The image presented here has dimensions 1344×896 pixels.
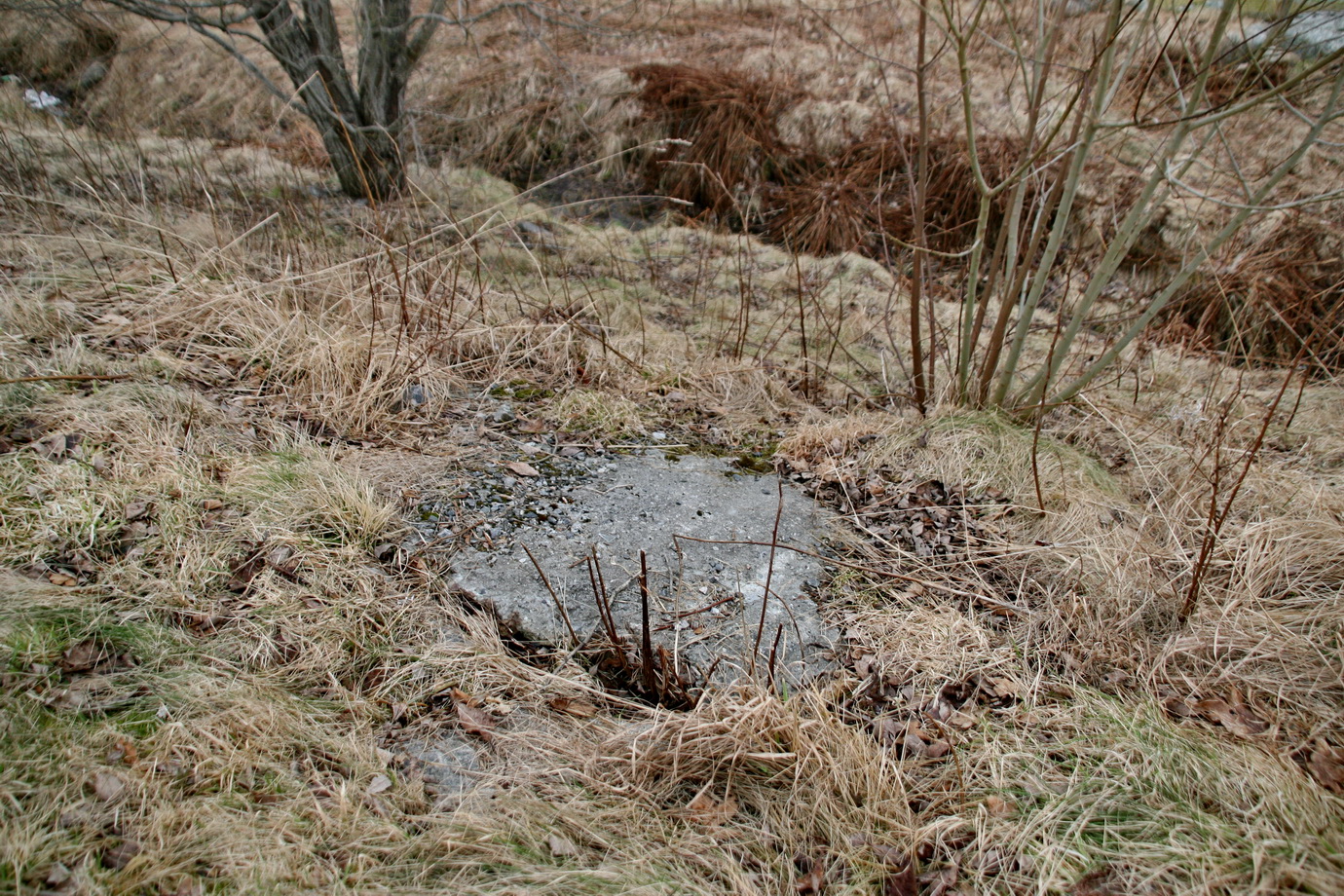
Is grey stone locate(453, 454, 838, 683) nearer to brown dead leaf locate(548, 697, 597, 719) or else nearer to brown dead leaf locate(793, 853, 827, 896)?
A: brown dead leaf locate(548, 697, 597, 719)

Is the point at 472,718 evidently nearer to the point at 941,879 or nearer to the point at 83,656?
the point at 83,656

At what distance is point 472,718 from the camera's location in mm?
2053

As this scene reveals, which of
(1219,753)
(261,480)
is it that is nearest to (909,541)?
(1219,753)

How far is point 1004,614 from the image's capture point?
254 cm

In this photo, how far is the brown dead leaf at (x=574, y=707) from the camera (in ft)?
6.92

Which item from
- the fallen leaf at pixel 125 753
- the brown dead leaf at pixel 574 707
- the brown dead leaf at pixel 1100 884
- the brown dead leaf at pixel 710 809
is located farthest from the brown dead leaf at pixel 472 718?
the brown dead leaf at pixel 1100 884

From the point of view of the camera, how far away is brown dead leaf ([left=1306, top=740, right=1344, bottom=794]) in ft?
6.00

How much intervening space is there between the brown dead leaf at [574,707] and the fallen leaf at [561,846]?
1.34 feet

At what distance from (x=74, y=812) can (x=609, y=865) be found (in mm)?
1195

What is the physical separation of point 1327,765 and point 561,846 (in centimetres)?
201

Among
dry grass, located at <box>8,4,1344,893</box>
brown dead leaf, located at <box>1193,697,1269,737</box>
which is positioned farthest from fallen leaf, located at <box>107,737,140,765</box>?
brown dead leaf, located at <box>1193,697,1269,737</box>

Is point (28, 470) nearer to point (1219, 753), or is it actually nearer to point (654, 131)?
point (1219, 753)

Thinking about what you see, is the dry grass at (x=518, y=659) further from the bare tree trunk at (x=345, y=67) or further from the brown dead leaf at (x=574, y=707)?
the bare tree trunk at (x=345, y=67)

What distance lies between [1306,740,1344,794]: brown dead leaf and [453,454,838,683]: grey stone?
129 cm
